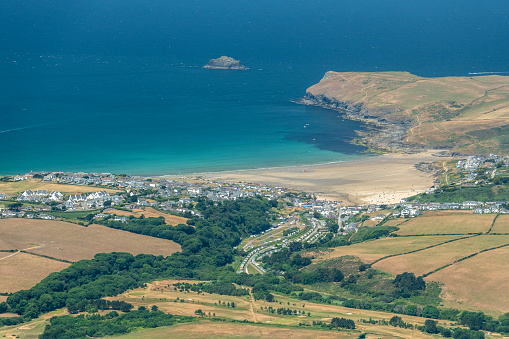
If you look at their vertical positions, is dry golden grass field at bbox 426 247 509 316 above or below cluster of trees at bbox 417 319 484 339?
above

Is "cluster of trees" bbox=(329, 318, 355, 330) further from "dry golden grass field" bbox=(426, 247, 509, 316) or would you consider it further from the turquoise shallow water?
the turquoise shallow water

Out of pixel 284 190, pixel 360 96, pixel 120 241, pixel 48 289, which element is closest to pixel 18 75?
pixel 360 96

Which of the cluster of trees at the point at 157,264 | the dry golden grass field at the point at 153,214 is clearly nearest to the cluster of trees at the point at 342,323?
the cluster of trees at the point at 157,264

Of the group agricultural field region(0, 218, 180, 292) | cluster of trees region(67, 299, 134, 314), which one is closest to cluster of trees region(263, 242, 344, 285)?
agricultural field region(0, 218, 180, 292)

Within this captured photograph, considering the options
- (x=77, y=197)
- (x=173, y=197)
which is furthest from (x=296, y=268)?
(x=77, y=197)

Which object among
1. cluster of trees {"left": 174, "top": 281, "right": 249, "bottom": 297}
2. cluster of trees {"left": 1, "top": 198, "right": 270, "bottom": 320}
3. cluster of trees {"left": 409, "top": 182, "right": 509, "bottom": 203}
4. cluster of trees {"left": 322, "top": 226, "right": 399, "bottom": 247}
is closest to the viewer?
cluster of trees {"left": 1, "top": 198, "right": 270, "bottom": 320}

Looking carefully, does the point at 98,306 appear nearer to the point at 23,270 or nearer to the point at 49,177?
the point at 23,270
